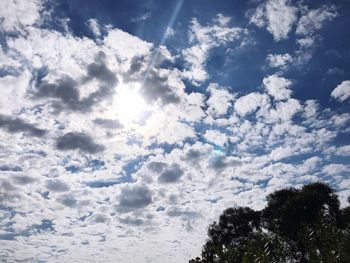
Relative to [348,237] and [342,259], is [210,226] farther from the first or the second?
[342,259]

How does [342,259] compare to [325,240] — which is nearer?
[342,259]

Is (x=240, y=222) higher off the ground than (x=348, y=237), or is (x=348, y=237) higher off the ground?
(x=240, y=222)

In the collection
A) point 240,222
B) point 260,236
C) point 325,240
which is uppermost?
point 240,222

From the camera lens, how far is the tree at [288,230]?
141 feet

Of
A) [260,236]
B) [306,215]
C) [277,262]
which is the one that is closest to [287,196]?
[306,215]

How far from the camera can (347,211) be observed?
6088 cm

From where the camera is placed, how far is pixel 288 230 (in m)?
60.8

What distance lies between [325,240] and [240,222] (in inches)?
1144

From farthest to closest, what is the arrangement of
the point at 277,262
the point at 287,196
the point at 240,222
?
the point at 240,222
the point at 287,196
the point at 277,262

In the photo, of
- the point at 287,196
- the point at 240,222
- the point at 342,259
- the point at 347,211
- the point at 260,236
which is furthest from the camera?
the point at 240,222

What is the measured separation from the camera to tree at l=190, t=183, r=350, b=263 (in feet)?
141

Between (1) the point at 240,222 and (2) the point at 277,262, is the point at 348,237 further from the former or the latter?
(1) the point at 240,222

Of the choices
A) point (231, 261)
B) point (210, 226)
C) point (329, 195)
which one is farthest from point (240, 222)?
point (231, 261)

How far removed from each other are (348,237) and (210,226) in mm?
32064
